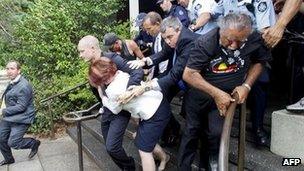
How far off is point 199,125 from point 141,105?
0.61 meters

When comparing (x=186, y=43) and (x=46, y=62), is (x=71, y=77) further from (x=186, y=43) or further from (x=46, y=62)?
(x=186, y=43)

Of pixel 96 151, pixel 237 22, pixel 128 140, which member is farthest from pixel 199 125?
pixel 96 151

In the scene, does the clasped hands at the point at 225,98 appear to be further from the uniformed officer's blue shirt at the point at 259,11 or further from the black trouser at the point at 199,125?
the uniformed officer's blue shirt at the point at 259,11

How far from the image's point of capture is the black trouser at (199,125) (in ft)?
10.4

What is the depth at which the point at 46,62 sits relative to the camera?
362 inches

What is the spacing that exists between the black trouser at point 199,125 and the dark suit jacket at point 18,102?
333 cm

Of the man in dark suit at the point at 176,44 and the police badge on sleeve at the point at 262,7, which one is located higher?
the police badge on sleeve at the point at 262,7

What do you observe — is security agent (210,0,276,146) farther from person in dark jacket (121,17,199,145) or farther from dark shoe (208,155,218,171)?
dark shoe (208,155,218,171)

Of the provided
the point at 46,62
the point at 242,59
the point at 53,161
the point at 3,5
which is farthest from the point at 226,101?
the point at 3,5

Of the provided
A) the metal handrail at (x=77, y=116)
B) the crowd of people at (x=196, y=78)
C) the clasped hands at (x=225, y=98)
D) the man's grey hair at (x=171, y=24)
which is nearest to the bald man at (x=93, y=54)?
the crowd of people at (x=196, y=78)

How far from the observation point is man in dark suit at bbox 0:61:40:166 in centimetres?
584

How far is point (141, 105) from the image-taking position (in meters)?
3.57

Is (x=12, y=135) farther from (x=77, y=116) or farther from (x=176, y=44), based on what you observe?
(x=176, y=44)

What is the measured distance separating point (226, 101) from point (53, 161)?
13.4 feet
